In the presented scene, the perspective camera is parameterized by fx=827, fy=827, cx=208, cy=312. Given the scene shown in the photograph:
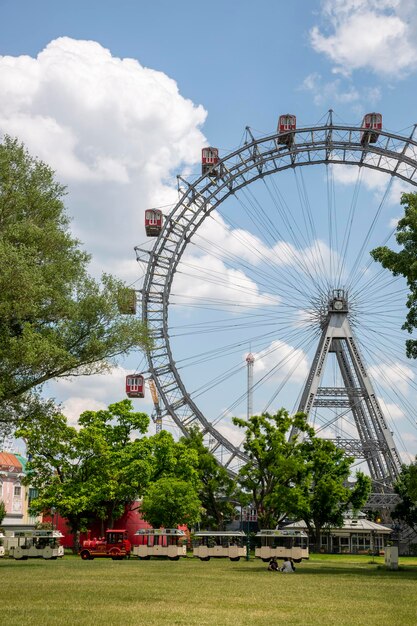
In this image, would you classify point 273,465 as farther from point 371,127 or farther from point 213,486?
point 371,127

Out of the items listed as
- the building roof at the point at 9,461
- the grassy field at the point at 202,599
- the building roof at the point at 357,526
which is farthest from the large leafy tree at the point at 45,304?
the building roof at the point at 9,461

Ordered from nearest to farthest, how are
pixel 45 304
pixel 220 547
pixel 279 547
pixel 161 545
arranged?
pixel 45 304 < pixel 279 547 < pixel 161 545 < pixel 220 547

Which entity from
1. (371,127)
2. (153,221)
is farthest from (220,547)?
(371,127)

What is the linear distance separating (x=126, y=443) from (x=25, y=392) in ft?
102

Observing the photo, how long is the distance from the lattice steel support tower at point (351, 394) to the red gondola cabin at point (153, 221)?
50.4 ft

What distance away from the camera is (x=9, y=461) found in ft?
310

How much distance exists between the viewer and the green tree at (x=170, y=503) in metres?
61.7

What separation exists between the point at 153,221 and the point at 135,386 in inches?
539

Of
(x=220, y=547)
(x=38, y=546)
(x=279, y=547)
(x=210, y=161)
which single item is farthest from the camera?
(x=210, y=161)

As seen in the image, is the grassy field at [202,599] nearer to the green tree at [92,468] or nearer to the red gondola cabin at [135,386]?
the green tree at [92,468]

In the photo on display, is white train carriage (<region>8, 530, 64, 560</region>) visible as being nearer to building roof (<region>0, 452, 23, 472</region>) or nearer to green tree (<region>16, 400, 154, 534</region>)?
green tree (<region>16, 400, 154, 534</region>)

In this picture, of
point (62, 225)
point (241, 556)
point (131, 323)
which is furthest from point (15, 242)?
point (241, 556)

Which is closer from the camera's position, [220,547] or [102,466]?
[220,547]

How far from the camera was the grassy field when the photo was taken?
18078mm
